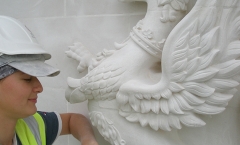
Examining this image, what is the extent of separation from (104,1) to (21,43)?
43cm

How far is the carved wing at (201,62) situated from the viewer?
849 mm

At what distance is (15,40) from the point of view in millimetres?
920

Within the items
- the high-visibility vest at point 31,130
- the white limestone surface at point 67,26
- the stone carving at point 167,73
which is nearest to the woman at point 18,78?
the high-visibility vest at point 31,130

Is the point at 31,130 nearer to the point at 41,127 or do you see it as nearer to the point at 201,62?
the point at 41,127

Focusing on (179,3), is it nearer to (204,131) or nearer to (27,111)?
(204,131)

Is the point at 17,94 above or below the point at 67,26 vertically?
below

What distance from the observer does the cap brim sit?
89cm

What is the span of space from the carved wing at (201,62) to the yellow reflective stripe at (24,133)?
48cm

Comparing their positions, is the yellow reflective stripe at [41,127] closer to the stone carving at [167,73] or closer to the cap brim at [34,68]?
the stone carving at [167,73]

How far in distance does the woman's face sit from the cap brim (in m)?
0.03

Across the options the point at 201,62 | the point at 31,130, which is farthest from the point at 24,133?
the point at 201,62

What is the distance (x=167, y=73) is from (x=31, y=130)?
544 millimetres

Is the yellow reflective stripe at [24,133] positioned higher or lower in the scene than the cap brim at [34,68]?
lower

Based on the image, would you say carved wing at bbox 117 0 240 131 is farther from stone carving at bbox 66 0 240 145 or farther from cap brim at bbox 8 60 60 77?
A: cap brim at bbox 8 60 60 77
